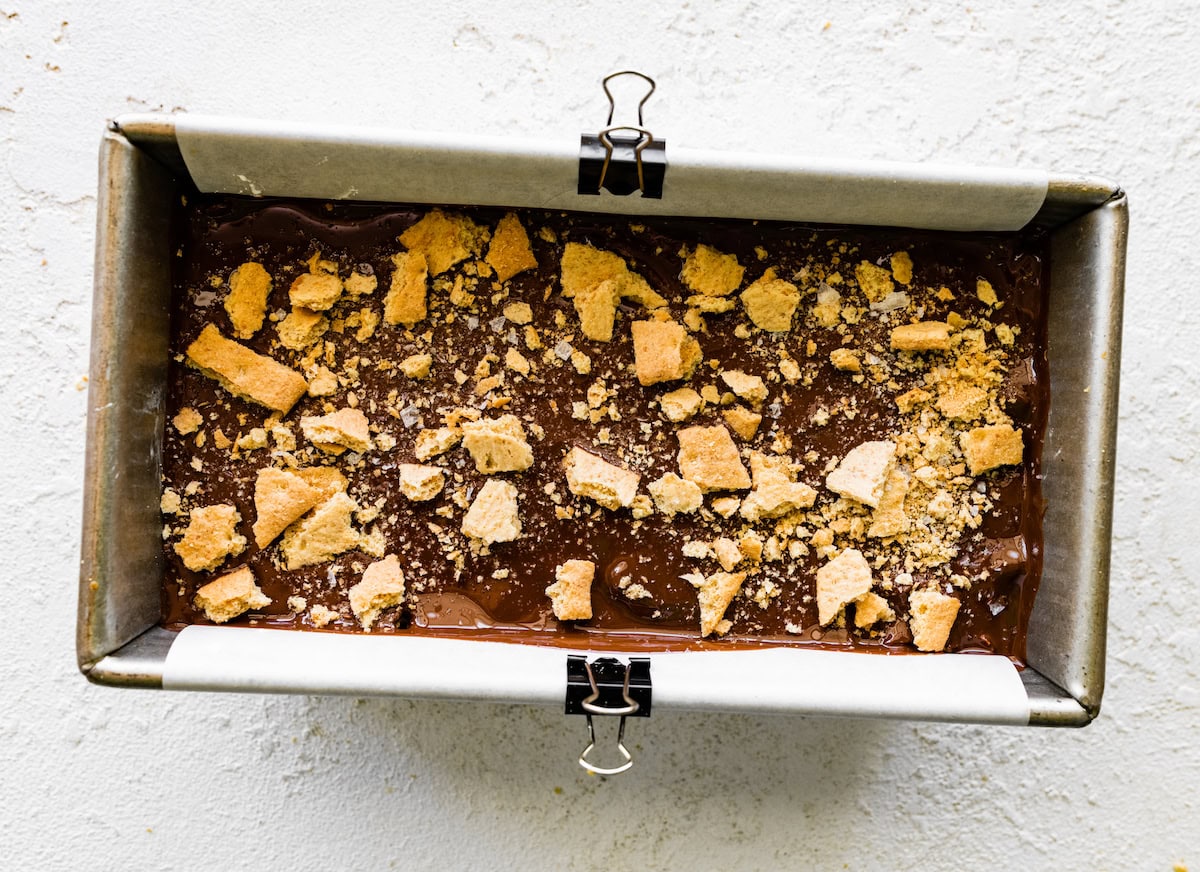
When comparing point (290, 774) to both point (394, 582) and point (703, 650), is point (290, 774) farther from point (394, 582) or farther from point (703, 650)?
point (703, 650)

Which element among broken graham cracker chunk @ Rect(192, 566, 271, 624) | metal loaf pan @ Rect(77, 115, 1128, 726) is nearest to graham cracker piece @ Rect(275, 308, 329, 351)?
metal loaf pan @ Rect(77, 115, 1128, 726)

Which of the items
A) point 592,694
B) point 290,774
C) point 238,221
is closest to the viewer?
point 592,694

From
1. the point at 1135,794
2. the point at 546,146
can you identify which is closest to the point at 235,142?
the point at 546,146

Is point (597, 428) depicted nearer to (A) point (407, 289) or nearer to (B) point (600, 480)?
(B) point (600, 480)

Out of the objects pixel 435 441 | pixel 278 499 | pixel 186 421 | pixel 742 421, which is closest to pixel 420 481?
pixel 435 441

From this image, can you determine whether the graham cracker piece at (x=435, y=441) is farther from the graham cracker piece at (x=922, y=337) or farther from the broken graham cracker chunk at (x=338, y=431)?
the graham cracker piece at (x=922, y=337)

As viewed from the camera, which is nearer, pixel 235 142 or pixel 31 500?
Answer: pixel 235 142
